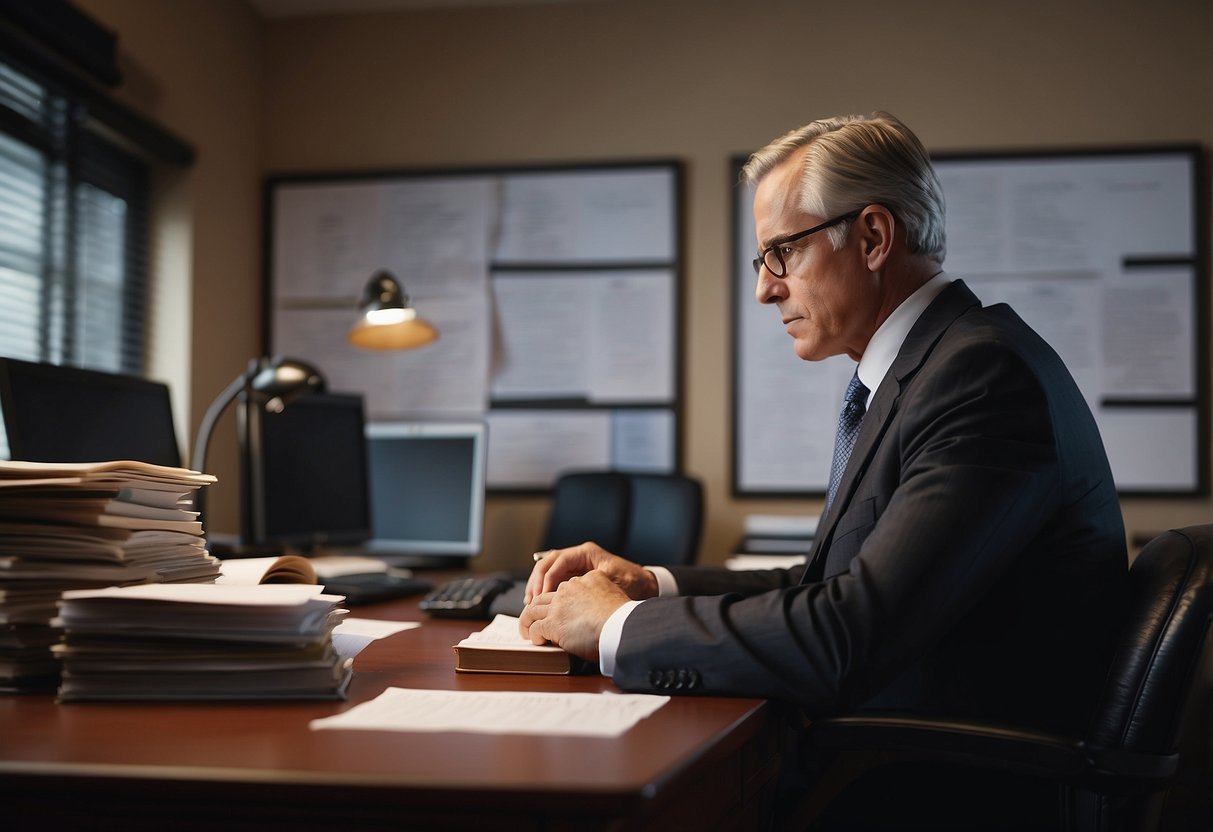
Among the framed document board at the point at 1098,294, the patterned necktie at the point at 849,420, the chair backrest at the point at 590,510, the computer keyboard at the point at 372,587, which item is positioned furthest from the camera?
the framed document board at the point at 1098,294

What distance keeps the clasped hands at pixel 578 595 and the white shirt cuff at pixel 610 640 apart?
1cm

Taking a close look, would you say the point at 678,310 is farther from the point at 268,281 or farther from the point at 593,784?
the point at 593,784

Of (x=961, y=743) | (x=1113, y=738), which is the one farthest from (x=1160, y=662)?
(x=961, y=743)

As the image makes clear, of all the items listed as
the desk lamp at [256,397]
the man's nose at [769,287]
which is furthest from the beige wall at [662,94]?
the man's nose at [769,287]

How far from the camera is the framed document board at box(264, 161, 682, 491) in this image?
11.3 ft

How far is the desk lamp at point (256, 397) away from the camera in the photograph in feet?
7.22

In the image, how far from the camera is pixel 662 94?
3467 millimetres

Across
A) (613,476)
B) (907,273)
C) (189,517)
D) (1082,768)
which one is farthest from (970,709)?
(613,476)

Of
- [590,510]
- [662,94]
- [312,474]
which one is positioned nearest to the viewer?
[312,474]

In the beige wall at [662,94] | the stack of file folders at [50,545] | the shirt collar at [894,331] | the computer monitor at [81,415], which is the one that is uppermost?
the beige wall at [662,94]

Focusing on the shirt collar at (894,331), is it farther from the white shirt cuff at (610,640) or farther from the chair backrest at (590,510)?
the chair backrest at (590,510)

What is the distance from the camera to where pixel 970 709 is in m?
1.18

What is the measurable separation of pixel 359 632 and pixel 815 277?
0.81m

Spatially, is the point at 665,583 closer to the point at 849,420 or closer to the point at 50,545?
the point at 849,420
